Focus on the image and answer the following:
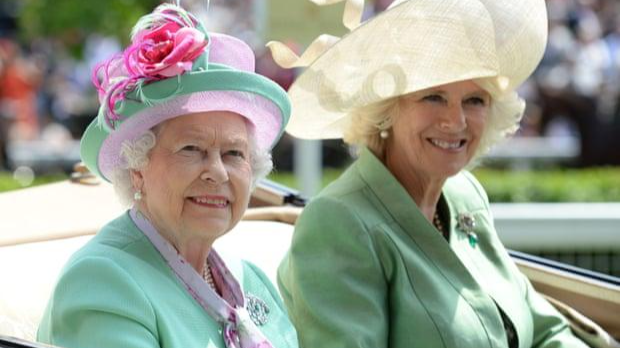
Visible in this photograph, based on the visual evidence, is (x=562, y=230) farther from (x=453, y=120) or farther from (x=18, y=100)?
(x=18, y=100)

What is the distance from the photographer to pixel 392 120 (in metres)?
3.91

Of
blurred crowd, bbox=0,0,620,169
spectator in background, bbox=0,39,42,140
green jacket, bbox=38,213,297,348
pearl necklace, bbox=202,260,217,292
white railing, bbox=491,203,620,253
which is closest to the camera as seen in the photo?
green jacket, bbox=38,213,297,348

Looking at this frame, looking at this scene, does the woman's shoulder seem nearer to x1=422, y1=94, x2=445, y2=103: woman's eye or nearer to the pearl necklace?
x1=422, y1=94, x2=445, y2=103: woman's eye

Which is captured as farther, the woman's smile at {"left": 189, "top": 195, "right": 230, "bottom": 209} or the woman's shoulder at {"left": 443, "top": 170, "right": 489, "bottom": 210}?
the woman's shoulder at {"left": 443, "top": 170, "right": 489, "bottom": 210}

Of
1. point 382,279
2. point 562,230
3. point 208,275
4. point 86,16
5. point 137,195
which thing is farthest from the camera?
point 86,16

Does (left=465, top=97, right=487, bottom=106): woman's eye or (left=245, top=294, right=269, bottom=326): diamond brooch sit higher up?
(left=465, top=97, right=487, bottom=106): woman's eye

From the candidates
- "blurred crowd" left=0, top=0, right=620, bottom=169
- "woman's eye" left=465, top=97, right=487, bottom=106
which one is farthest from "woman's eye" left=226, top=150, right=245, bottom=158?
"blurred crowd" left=0, top=0, right=620, bottom=169

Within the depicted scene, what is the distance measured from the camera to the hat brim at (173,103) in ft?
9.94

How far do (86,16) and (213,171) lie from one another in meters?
9.96

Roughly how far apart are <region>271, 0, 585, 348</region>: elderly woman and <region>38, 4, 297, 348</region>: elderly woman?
44cm

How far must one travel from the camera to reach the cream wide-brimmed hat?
3.76 m

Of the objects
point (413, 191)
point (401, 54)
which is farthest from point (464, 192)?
point (401, 54)

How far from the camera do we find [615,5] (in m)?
14.4

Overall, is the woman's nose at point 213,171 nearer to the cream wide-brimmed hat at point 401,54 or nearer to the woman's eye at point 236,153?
the woman's eye at point 236,153
